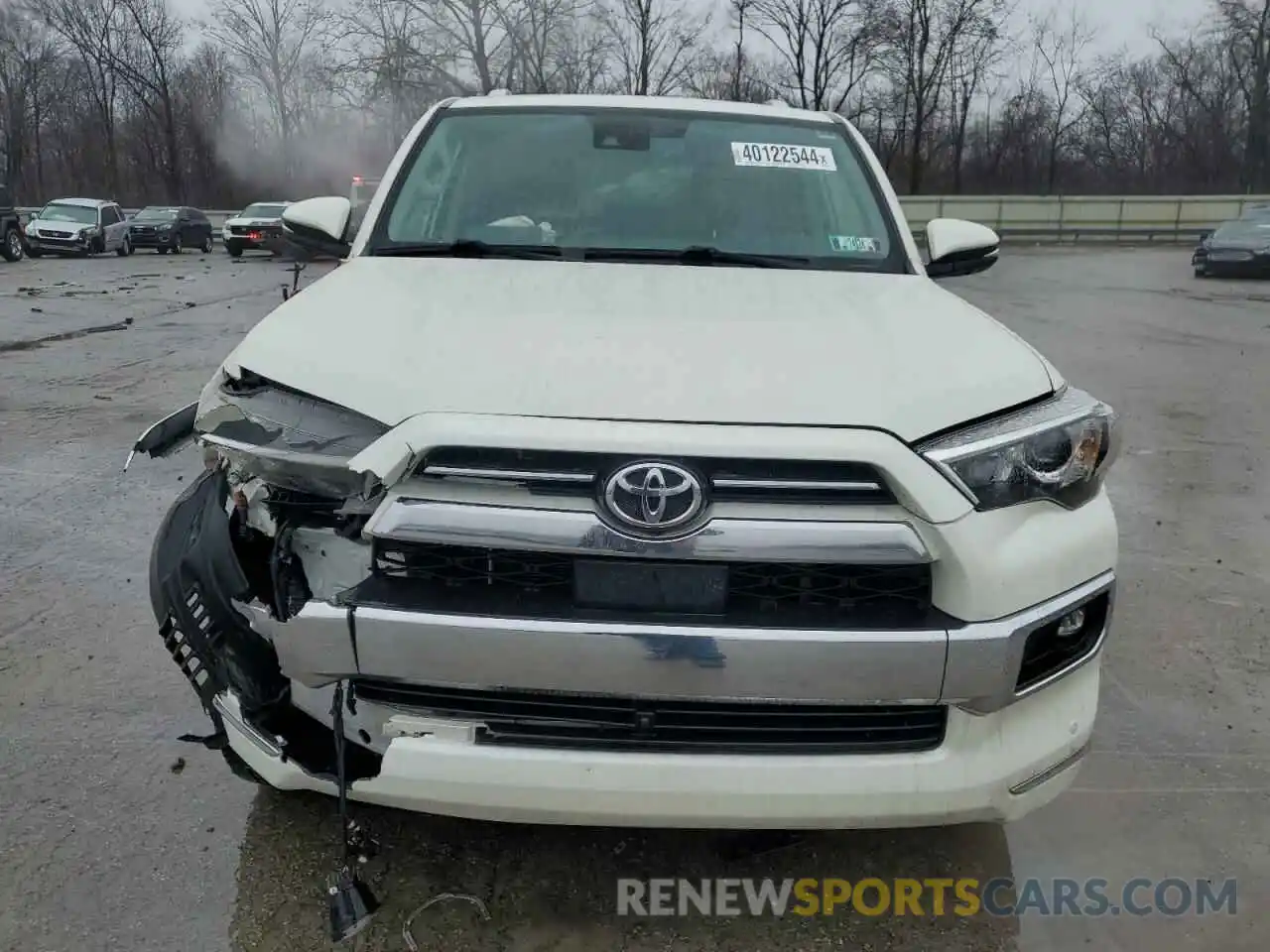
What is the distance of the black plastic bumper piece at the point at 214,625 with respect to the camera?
2029 mm

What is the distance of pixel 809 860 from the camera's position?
2432 mm

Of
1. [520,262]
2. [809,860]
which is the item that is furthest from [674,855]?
[520,262]

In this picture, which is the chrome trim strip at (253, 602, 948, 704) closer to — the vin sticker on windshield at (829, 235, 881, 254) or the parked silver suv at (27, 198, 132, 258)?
the vin sticker on windshield at (829, 235, 881, 254)

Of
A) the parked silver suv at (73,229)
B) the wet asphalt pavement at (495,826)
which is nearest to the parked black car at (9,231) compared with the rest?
the parked silver suv at (73,229)

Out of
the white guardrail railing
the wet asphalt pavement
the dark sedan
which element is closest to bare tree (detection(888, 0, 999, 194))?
the white guardrail railing

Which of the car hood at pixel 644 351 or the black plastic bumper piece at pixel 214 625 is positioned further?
the black plastic bumper piece at pixel 214 625

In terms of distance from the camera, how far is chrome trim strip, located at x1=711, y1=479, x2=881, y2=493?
6.06ft

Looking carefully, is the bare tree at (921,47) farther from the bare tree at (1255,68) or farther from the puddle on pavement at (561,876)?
the puddle on pavement at (561,876)

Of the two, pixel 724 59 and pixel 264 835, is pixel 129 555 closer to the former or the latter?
pixel 264 835

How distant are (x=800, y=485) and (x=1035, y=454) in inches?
20.6

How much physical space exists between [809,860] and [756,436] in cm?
116

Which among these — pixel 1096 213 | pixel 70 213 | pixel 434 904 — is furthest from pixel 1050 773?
pixel 1096 213

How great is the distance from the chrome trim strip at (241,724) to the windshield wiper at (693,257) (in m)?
1.62

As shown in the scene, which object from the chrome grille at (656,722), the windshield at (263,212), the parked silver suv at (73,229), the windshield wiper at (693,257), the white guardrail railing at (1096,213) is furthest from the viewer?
the white guardrail railing at (1096,213)
